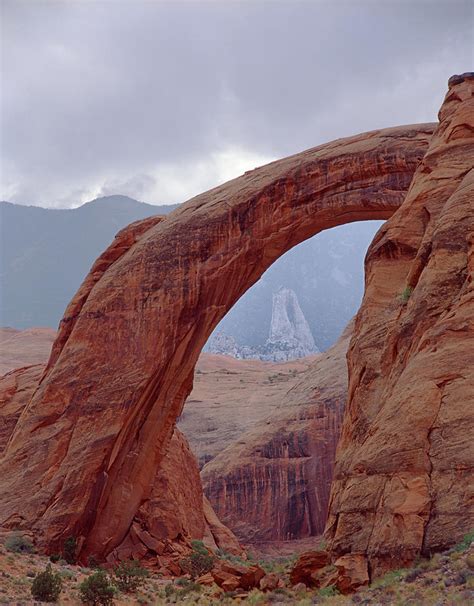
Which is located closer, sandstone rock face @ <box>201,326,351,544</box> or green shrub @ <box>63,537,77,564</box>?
green shrub @ <box>63,537,77,564</box>

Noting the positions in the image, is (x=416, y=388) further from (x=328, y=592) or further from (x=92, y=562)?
(x=92, y=562)

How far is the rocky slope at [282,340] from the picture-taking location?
132750 mm

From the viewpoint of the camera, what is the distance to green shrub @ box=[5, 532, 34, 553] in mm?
18328

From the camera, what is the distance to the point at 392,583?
9.51m

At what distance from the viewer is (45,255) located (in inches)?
7111

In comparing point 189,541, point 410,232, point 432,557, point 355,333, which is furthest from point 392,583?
point 189,541

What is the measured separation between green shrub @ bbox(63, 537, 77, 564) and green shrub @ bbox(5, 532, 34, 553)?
33.3 inches

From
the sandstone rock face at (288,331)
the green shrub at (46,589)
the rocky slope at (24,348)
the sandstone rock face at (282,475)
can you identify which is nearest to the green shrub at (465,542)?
the green shrub at (46,589)

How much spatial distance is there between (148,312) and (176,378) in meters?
2.11

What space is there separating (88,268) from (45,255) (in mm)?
18342

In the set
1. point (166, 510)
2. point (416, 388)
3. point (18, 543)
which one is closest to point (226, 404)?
point (166, 510)

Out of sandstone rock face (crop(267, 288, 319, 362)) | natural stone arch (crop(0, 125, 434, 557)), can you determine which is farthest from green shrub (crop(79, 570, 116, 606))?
sandstone rock face (crop(267, 288, 319, 362))

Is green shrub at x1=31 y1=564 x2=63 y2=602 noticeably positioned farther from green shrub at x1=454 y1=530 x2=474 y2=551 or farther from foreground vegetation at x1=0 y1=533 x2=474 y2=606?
green shrub at x1=454 y1=530 x2=474 y2=551

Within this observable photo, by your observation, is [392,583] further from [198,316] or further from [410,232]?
[198,316]
